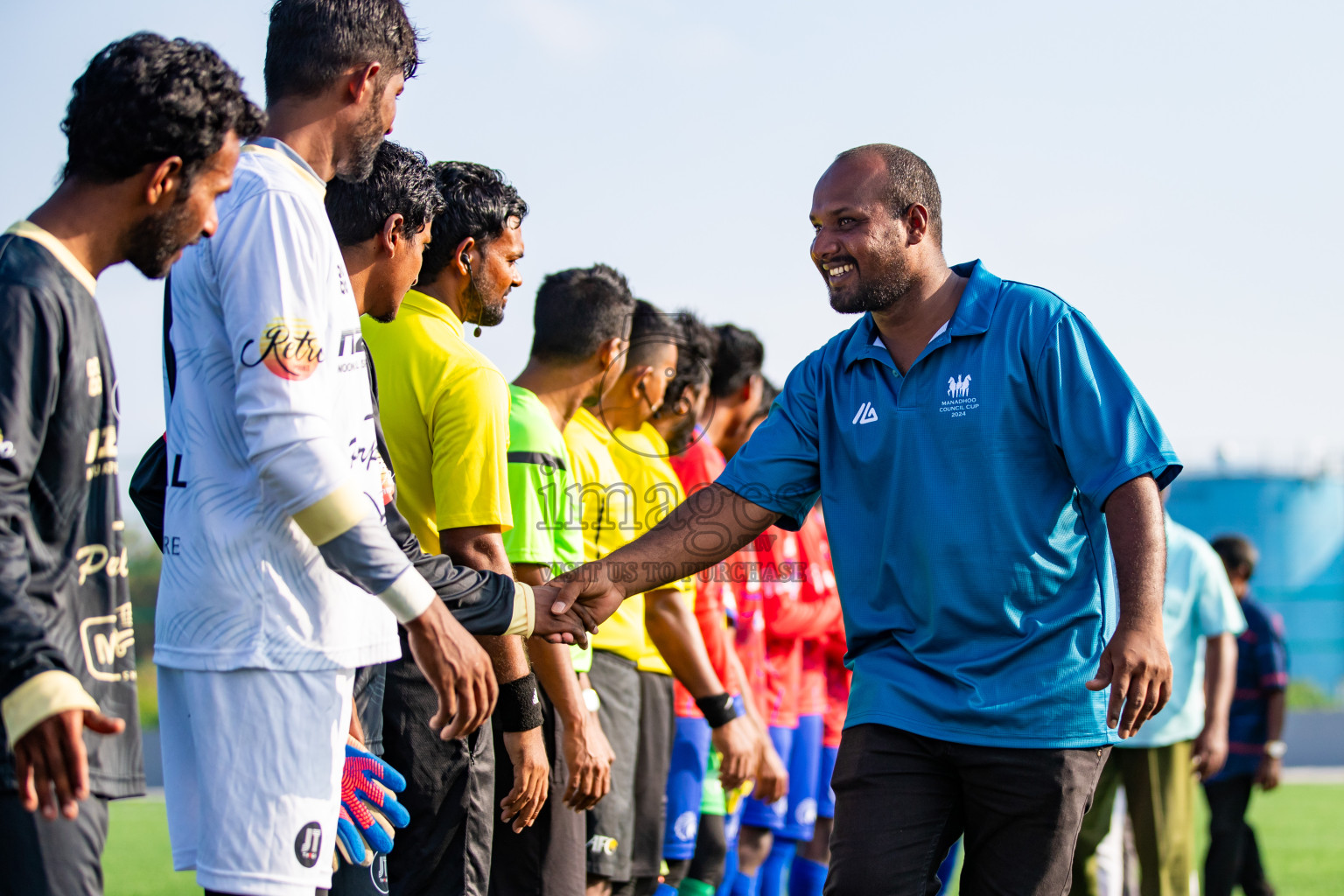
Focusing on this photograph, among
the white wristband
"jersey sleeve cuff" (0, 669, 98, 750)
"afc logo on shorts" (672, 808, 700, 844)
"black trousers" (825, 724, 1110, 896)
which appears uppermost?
the white wristband

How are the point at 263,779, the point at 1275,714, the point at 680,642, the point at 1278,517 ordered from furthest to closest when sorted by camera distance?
the point at 1278,517, the point at 1275,714, the point at 680,642, the point at 263,779

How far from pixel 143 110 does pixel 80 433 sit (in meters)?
0.56

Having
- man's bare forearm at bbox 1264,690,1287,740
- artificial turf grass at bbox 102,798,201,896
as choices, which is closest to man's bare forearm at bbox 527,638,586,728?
artificial turf grass at bbox 102,798,201,896

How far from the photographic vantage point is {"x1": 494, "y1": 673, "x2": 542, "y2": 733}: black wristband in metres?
3.74

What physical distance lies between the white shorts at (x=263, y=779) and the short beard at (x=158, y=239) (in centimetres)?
76

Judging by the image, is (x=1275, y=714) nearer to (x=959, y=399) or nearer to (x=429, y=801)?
(x=959, y=399)

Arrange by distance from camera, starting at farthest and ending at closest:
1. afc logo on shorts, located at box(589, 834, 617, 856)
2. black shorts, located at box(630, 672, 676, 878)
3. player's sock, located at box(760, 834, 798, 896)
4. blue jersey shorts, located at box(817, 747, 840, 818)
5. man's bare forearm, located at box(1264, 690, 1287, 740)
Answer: man's bare forearm, located at box(1264, 690, 1287, 740)
blue jersey shorts, located at box(817, 747, 840, 818)
player's sock, located at box(760, 834, 798, 896)
black shorts, located at box(630, 672, 676, 878)
afc logo on shorts, located at box(589, 834, 617, 856)

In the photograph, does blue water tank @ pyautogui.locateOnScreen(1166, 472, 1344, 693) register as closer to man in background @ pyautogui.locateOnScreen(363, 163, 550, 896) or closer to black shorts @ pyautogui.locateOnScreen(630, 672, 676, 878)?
black shorts @ pyautogui.locateOnScreen(630, 672, 676, 878)

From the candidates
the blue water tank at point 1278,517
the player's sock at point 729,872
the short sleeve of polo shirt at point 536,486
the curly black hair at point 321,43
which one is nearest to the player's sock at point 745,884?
the player's sock at point 729,872

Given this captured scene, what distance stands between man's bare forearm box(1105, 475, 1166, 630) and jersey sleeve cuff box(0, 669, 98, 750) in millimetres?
Answer: 2297

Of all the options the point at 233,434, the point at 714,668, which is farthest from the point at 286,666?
the point at 714,668

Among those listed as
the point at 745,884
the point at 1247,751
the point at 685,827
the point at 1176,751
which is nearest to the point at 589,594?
the point at 685,827

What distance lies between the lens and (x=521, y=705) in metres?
3.75

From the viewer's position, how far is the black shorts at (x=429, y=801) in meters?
3.59
